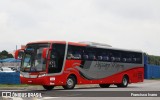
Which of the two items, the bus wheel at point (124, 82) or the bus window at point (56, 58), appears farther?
the bus wheel at point (124, 82)

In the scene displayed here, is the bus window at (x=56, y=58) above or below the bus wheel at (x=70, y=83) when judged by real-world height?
above

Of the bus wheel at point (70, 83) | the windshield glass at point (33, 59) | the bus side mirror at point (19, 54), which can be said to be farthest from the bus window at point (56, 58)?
the bus side mirror at point (19, 54)

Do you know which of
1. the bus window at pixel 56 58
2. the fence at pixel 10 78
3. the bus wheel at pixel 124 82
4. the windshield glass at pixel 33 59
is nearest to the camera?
the windshield glass at pixel 33 59

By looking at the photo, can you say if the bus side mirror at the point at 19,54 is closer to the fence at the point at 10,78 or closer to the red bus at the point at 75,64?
the red bus at the point at 75,64

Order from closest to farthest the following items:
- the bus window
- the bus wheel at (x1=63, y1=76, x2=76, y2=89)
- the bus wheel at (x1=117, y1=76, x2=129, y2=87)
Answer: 1. the bus window
2. the bus wheel at (x1=63, y1=76, x2=76, y2=89)
3. the bus wheel at (x1=117, y1=76, x2=129, y2=87)

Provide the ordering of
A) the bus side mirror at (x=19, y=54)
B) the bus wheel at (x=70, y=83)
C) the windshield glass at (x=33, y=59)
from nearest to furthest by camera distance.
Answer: the windshield glass at (x=33, y=59) → the bus side mirror at (x=19, y=54) → the bus wheel at (x=70, y=83)

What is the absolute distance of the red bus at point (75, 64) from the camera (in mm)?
26141

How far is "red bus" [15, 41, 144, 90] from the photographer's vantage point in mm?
26141

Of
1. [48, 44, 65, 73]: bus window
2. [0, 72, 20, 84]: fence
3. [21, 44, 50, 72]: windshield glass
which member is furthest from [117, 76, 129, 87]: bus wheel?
[21, 44, 50, 72]: windshield glass

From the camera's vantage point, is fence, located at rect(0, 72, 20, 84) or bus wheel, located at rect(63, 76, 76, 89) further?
fence, located at rect(0, 72, 20, 84)

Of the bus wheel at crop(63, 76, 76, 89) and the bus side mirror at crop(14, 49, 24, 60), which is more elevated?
the bus side mirror at crop(14, 49, 24, 60)

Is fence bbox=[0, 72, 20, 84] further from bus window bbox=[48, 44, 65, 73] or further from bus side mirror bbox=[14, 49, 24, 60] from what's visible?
bus window bbox=[48, 44, 65, 73]

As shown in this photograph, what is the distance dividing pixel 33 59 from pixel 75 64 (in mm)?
3474

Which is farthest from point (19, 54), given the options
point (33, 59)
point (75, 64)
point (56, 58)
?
point (75, 64)
